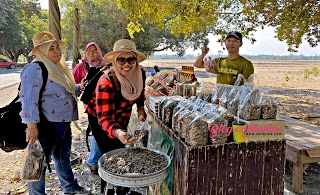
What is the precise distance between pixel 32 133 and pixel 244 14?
6.05 metres

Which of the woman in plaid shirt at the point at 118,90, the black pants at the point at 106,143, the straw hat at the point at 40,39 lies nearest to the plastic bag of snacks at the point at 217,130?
the woman in plaid shirt at the point at 118,90

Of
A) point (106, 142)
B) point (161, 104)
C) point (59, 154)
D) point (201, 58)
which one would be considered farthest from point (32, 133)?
point (201, 58)

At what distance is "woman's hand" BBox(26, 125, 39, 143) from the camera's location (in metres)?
2.38

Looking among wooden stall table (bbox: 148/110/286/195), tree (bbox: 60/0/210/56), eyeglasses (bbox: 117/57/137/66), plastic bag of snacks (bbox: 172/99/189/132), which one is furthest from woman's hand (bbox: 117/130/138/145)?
tree (bbox: 60/0/210/56)

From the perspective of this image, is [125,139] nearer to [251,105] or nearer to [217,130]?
[217,130]

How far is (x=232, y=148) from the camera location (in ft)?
6.61

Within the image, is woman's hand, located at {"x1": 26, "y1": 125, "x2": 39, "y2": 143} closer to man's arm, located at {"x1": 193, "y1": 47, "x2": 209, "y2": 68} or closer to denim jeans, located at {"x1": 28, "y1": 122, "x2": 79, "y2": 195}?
denim jeans, located at {"x1": 28, "y1": 122, "x2": 79, "y2": 195}

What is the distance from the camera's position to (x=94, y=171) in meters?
3.85

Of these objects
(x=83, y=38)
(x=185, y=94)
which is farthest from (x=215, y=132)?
(x=83, y=38)

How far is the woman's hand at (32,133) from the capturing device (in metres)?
2.38

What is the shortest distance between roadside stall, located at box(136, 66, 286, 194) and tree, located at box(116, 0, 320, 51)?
4.87 metres

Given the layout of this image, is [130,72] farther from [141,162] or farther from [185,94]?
[185,94]

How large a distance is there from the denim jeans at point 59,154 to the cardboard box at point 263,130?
1925 mm

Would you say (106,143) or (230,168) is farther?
(106,143)
